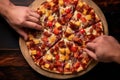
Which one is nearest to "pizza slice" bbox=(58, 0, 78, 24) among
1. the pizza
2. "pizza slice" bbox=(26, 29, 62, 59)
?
the pizza

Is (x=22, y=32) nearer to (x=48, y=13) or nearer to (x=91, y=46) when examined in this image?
(x=48, y=13)

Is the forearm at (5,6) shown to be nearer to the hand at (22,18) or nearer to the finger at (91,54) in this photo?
the hand at (22,18)

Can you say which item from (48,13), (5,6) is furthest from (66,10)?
(5,6)

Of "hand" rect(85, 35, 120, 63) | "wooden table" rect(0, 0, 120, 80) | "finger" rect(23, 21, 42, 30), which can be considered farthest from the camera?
"wooden table" rect(0, 0, 120, 80)

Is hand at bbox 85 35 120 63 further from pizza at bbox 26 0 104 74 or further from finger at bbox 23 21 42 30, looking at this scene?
finger at bbox 23 21 42 30

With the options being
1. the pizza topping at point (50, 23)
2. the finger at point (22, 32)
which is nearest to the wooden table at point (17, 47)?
the finger at point (22, 32)

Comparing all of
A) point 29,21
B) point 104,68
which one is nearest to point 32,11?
point 29,21

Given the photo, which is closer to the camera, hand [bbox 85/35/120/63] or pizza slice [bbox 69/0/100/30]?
hand [bbox 85/35/120/63]

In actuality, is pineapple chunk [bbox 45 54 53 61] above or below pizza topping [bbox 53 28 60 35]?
below
